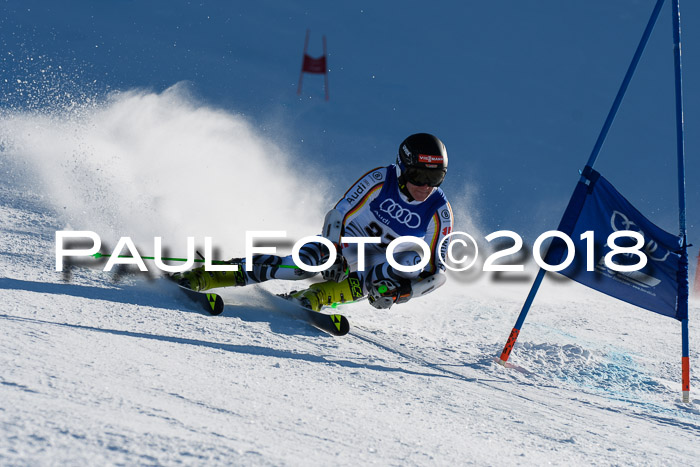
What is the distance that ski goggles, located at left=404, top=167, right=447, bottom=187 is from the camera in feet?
16.6

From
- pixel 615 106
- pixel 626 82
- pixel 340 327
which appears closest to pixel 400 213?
pixel 340 327

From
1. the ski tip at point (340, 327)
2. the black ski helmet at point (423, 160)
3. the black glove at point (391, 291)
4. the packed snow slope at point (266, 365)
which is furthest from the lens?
the black glove at point (391, 291)

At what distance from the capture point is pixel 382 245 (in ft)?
18.2

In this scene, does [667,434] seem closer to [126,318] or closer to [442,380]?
[442,380]

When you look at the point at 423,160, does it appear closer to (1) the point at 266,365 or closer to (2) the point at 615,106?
(2) the point at 615,106

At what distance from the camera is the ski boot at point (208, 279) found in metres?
5.05

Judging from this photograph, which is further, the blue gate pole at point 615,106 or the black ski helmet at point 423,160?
the blue gate pole at point 615,106

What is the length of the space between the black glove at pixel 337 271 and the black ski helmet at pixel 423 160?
868 mm

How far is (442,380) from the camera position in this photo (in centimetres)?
408

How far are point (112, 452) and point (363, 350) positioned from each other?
2926 mm

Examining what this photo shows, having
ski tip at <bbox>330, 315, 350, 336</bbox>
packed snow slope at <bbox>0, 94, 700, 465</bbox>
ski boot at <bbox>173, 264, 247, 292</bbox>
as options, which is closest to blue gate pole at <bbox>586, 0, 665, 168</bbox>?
packed snow slope at <bbox>0, 94, 700, 465</bbox>

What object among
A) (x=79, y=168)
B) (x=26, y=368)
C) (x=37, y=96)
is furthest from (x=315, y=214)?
(x=26, y=368)

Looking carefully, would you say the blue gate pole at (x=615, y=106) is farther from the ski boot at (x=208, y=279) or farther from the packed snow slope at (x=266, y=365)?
the ski boot at (x=208, y=279)

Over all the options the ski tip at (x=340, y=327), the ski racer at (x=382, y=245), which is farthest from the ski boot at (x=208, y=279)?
the ski tip at (x=340, y=327)
